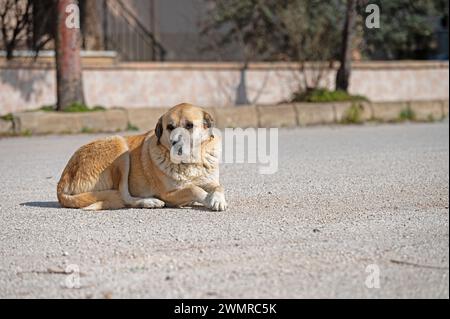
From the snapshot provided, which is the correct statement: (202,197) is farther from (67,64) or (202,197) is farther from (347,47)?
(347,47)

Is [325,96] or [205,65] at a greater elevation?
[205,65]

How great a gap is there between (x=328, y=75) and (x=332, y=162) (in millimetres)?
10814

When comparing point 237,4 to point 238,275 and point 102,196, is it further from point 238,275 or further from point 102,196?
point 238,275

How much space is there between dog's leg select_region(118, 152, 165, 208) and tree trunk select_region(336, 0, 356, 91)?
12101mm

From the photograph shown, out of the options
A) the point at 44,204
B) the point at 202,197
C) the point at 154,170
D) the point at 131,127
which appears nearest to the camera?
the point at 202,197

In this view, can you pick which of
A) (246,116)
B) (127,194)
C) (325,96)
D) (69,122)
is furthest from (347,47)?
(127,194)

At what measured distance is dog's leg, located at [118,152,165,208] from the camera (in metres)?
8.48

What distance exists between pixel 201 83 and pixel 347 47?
3.76 m

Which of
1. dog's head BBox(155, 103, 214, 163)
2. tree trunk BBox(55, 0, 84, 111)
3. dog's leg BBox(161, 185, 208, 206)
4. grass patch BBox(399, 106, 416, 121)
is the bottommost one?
dog's leg BBox(161, 185, 208, 206)

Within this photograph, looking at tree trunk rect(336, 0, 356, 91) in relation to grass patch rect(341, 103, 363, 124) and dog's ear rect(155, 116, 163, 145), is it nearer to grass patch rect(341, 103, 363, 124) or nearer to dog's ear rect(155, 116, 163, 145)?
grass patch rect(341, 103, 363, 124)

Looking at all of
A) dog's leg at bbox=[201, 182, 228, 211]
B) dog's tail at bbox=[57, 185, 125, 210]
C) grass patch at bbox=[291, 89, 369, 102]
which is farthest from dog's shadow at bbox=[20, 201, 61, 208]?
grass patch at bbox=[291, 89, 369, 102]

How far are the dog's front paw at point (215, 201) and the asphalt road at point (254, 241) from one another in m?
0.07

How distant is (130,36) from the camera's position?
27.0 metres

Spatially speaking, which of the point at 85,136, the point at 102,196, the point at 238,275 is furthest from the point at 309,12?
the point at 238,275
